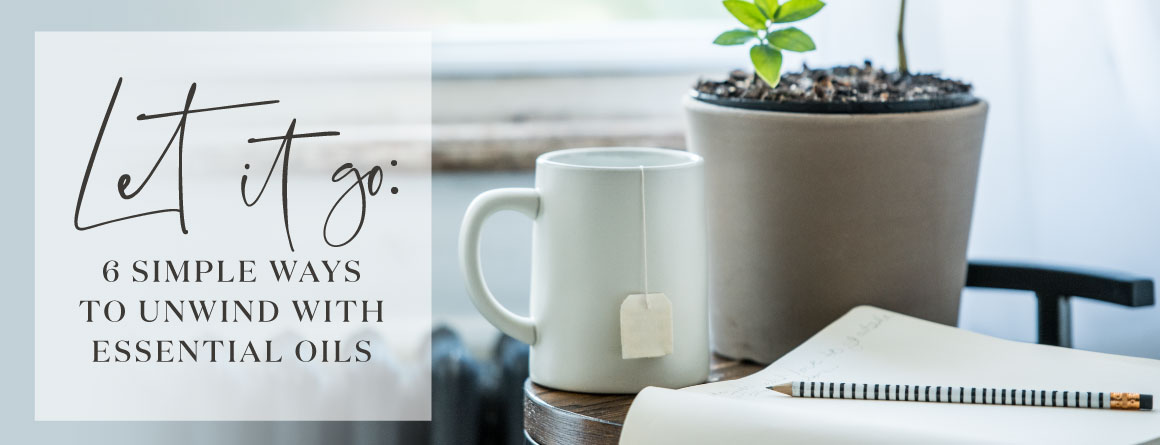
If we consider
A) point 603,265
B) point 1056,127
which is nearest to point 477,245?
point 603,265

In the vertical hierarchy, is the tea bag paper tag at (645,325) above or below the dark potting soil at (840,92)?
below

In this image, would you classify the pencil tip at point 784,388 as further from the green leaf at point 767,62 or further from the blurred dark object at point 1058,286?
the blurred dark object at point 1058,286

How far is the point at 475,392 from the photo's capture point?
4.22 feet

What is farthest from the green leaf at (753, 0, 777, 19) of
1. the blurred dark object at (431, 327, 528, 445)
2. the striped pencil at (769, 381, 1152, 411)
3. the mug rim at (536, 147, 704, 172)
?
the blurred dark object at (431, 327, 528, 445)

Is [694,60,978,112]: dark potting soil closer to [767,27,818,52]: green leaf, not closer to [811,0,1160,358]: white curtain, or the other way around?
[767,27,818,52]: green leaf

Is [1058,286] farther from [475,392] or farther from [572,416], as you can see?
[475,392]

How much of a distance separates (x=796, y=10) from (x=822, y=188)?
0.12 m

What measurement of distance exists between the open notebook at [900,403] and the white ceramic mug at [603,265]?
2.0 inches

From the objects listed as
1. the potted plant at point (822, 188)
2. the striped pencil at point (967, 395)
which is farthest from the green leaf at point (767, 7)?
the striped pencil at point (967, 395)

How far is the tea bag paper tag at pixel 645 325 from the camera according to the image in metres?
0.53

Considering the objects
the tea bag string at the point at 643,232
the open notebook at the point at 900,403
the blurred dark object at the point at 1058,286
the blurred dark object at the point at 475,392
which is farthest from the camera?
the blurred dark object at the point at 475,392

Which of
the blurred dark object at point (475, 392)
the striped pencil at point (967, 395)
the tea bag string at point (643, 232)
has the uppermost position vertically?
the tea bag string at point (643, 232)

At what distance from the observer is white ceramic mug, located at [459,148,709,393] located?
1.74ft

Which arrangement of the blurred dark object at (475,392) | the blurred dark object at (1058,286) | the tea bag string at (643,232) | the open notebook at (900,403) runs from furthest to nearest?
the blurred dark object at (475,392) → the blurred dark object at (1058,286) → the tea bag string at (643,232) → the open notebook at (900,403)
